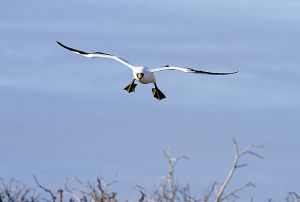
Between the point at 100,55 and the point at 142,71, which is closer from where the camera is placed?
the point at 142,71

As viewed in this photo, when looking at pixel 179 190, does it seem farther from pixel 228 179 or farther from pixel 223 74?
pixel 223 74

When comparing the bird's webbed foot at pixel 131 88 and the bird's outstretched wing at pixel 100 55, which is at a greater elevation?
the bird's outstretched wing at pixel 100 55

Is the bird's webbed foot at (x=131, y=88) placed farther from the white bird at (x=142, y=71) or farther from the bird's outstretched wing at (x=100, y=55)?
the bird's outstretched wing at (x=100, y=55)

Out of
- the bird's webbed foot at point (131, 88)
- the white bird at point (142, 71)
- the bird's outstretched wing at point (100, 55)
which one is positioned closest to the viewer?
the white bird at point (142, 71)

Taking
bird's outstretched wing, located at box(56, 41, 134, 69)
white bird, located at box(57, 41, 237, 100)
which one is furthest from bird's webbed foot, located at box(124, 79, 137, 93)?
bird's outstretched wing, located at box(56, 41, 134, 69)

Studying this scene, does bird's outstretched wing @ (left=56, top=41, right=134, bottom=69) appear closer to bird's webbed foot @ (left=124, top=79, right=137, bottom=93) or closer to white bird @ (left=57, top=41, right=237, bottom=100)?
white bird @ (left=57, top=41, right=237, bottom=100)

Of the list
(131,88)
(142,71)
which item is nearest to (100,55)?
(131,88)

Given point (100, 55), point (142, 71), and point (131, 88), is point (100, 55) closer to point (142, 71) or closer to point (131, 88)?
point (131, 88)

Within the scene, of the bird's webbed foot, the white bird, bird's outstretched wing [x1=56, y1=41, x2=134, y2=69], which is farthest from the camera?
bird's outstretched wing [x1=56, y1=41, x2=134, y2=69]

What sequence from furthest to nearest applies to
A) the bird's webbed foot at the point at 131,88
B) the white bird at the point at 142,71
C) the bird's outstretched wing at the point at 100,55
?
the bird's outstretched wing at the point at 100,55, the bird's webbed foot at the point at 131,88, the white bird at the point at 142,71

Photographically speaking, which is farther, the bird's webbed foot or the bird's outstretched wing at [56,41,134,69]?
the bird's outstretched wing at [56,41,134,69]

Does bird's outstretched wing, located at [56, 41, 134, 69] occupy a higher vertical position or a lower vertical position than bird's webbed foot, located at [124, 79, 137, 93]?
higher

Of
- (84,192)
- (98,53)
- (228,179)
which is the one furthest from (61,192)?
(98,53)

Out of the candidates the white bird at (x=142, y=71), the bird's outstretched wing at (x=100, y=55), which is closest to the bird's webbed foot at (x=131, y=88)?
the white bird at (x=142, y=71)
